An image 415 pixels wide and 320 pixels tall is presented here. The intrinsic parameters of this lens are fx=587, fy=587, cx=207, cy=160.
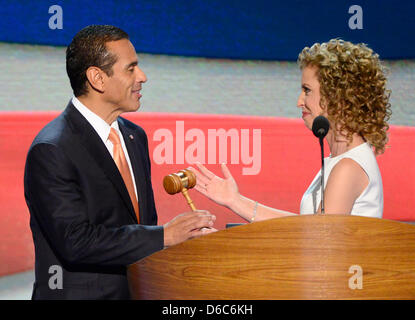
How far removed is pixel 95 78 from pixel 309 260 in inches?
42.5

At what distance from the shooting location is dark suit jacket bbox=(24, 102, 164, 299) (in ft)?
5.41

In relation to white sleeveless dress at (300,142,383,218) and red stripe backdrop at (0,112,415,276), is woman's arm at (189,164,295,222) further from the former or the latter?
red stripe backdrop at (0,112,415,276)

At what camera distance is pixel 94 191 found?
1.77 metres

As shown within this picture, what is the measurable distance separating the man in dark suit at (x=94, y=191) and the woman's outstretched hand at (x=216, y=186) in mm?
202

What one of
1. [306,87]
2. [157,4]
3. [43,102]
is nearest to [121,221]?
[306,87]

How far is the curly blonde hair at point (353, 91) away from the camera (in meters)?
2.03

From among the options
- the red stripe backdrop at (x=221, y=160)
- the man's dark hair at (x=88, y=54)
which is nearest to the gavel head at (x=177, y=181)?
the man's dark hair at (x=88, y=54)

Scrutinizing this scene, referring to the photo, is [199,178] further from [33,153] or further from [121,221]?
[33,153]

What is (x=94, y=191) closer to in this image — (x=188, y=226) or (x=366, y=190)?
(x=188, y=226)

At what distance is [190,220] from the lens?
157cm

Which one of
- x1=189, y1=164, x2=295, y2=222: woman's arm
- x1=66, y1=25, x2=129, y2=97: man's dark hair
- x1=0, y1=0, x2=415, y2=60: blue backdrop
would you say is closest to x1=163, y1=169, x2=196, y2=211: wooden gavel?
x1=189, y1=164, x2=295, y2=222: woman's arm

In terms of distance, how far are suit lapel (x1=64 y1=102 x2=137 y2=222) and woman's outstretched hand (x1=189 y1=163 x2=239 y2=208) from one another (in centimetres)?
39

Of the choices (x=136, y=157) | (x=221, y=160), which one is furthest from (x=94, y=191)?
(x=221, y=160)

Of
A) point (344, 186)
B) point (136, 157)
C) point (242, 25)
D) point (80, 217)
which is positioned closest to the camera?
point (80, 217)
